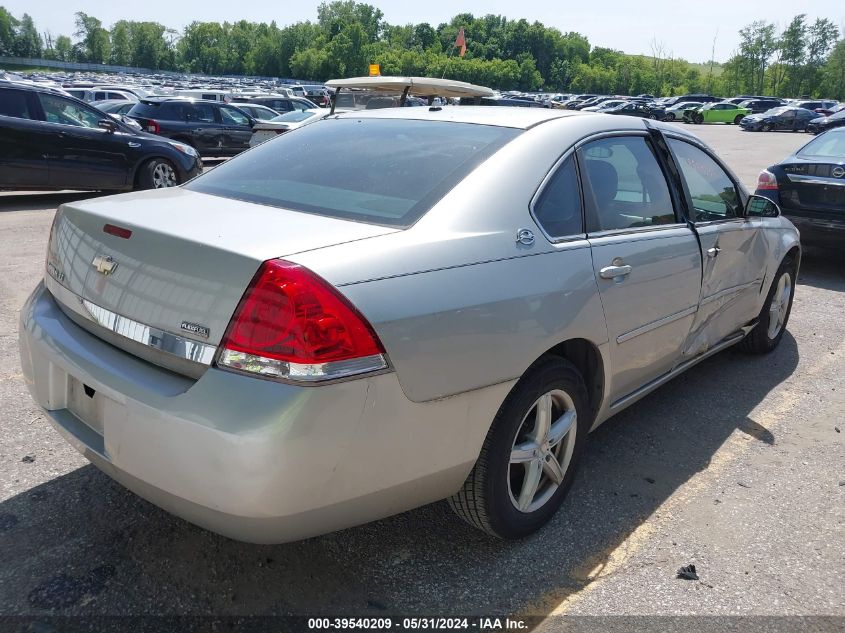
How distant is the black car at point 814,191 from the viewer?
7207mm

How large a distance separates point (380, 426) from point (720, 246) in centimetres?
254

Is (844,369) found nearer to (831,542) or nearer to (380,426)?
(831,542)

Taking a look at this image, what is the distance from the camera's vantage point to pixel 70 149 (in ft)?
33.9

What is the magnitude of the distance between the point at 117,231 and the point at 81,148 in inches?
360

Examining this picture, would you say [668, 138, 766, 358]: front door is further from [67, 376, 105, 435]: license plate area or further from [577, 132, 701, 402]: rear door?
[67, 376, 105, 435]: license plate area

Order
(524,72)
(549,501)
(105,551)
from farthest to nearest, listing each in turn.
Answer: (524,72), (549,501), (105,551)

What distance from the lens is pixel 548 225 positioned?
2750mm

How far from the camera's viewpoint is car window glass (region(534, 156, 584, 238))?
108 inches

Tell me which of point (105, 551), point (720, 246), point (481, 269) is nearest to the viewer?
point (481, 269)

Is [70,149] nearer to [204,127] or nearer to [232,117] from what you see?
[204,127]

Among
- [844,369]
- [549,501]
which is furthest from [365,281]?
[844,369]

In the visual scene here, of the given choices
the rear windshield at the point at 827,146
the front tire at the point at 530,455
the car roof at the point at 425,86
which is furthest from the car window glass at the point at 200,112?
the front tire at the point at 530,455

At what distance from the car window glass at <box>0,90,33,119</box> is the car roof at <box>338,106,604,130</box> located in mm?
8437

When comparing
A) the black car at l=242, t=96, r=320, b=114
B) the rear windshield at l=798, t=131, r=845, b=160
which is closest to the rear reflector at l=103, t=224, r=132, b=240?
the rear windshield at l=798, t=131, r=845, b=160
